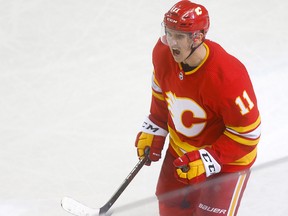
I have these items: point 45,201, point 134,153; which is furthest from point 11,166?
point 134,153

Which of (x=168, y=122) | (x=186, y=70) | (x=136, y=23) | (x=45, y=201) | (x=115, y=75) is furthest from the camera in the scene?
(x=136, y=23)

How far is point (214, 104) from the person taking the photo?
1.98 m

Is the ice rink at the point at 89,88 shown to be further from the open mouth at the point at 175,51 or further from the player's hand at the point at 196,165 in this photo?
the open mouth at the point at 175,51

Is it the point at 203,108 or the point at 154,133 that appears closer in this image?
the point at 203,108

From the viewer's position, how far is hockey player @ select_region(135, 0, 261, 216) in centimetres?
190

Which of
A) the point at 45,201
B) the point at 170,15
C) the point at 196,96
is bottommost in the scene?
the point at 45,201

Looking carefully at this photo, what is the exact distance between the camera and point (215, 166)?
2.04 m

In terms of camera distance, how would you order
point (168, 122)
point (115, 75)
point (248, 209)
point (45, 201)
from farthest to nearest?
point (115, 75) < point (45, 201) < point (168, 122) < point (248, 209)

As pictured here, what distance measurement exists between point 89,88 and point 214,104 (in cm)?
141

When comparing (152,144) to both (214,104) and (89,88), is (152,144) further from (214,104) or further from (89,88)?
(89,88)

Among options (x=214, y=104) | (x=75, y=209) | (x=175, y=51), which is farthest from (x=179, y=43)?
(x=75, y=209)

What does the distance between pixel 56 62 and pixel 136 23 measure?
1.96 ft

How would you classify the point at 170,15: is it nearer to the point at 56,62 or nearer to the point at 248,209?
the point at 248,209

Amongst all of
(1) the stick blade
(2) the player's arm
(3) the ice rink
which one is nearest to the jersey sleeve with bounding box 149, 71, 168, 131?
(2) the player's arm
